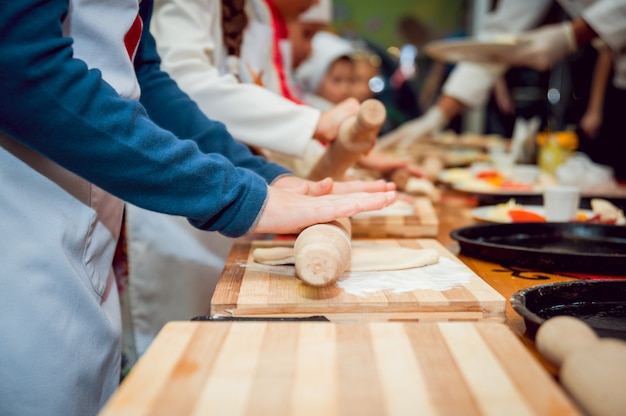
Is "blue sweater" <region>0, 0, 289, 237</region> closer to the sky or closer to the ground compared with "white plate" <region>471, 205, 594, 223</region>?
closer to the sky

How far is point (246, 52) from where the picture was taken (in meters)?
1.93

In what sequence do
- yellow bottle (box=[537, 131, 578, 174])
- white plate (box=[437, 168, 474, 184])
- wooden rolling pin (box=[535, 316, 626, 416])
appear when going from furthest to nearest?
1. yellow bottle (box=[537, 131, 578, 174])
2. white plate (box=[437, 168, 474, 184])
3. wooden rolling pin (box=[535, 316, 626, 416])

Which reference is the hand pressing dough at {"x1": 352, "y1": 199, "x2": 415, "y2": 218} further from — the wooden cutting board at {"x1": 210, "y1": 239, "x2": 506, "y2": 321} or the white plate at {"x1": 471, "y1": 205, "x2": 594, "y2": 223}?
the wooden cutting board at {"x1": 210, "y1": 239, "x2": 506, "y2": 321}

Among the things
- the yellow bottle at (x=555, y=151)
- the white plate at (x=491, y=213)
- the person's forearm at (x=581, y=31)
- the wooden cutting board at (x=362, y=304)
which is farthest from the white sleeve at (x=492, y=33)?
the wooden cutting board at (x=362, y=304)

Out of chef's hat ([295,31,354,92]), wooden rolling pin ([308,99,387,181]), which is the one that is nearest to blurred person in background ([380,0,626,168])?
chef's hat ([295,31,354,92])

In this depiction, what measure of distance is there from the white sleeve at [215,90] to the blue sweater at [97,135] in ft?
2.15

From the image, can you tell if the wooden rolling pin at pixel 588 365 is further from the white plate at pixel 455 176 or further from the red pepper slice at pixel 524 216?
the white plate at pixel 455 176

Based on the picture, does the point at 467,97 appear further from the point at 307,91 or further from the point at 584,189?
the point at 584,189

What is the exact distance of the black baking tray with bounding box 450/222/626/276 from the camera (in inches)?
43.5

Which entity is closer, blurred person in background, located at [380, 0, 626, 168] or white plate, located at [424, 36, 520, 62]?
blurred person in background, located at [380, 0, 626, 168]

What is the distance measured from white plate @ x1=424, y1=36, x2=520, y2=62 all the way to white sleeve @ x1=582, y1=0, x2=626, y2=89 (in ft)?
1.25

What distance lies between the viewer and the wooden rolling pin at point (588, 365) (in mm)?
563

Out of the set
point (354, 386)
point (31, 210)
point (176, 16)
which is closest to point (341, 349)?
point (354, 386)

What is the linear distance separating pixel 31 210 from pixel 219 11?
3.25ft
